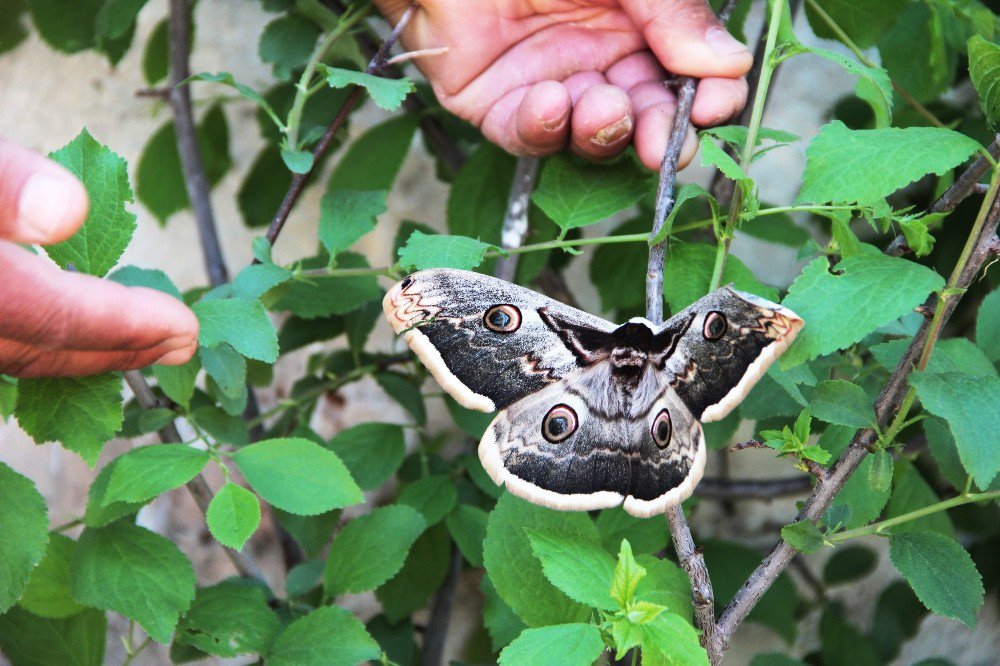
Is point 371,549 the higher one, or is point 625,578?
point 625,578

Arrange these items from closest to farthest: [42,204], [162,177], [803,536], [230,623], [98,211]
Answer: [42,204] → [803,536] → [98,211] → [230,623] → [162,177]

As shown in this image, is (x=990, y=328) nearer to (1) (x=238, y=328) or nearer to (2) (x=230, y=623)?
(1) (x=238, y=328)

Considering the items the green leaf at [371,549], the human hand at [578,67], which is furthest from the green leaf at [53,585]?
the human hand at [578,67]

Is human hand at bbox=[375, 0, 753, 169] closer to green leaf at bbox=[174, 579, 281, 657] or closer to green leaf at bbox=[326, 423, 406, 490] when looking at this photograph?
green leaf at bbox=[326, 423, 406, 490]

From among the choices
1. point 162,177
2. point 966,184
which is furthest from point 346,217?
point 162,177

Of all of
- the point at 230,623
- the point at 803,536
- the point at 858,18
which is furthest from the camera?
the point at 858,18

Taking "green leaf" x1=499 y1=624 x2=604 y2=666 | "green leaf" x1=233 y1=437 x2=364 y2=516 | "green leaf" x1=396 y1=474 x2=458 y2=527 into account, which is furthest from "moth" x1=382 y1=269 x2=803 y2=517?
"green leaf" x1=396 y1=474 x2=458 y2=527
